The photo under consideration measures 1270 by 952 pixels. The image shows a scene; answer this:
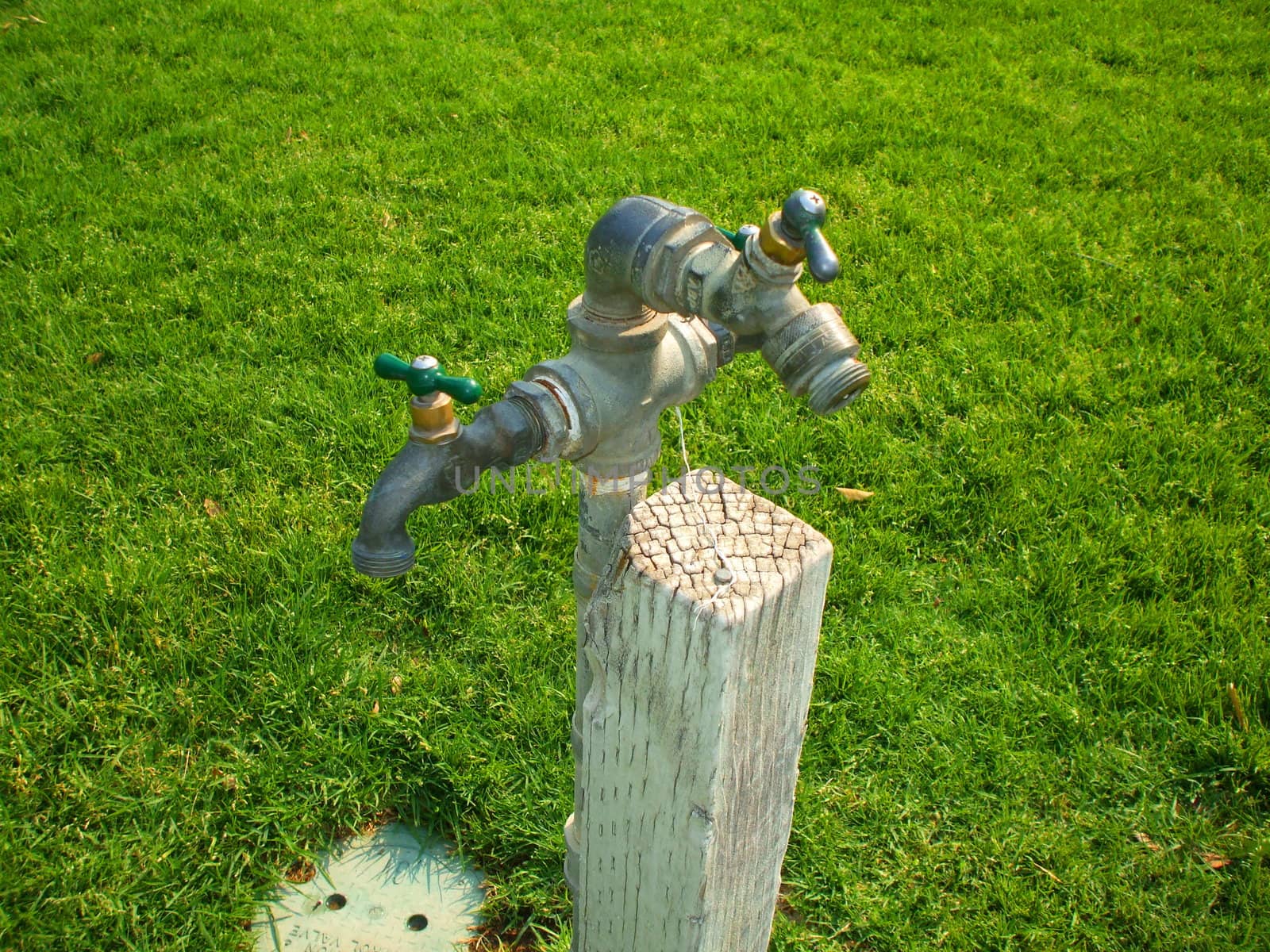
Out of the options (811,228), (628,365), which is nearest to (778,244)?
(811,228)

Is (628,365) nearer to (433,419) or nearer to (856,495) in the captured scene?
(433,419)

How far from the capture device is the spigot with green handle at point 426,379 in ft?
4.25

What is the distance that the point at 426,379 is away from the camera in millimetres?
1298

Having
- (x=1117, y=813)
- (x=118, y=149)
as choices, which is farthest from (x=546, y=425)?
(x=118, y=149)

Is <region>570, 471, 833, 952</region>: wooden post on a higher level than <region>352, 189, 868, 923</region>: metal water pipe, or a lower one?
lower

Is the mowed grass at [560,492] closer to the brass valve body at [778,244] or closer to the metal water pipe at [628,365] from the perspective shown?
the metal water pipe at [628,365]

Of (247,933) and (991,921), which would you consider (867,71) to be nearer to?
(991,921)

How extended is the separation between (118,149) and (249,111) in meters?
0.64

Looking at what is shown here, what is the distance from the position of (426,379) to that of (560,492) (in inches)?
74.3

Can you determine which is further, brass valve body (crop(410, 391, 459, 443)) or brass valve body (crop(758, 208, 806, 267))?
brass valve body (crop(410, 391, 459, 443))

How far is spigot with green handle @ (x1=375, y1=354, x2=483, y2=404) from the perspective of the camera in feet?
4.25

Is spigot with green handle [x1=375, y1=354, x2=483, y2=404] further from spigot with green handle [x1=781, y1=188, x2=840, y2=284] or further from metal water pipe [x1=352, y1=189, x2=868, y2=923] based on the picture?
spigot with green handle [x1=781, y1=188, x2=840, y2=284]

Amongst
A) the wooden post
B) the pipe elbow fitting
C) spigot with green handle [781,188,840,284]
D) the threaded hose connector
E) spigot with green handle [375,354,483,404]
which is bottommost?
the wooden post

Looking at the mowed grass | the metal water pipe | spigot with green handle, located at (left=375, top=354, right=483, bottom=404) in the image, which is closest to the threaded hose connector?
the metal water pipe
